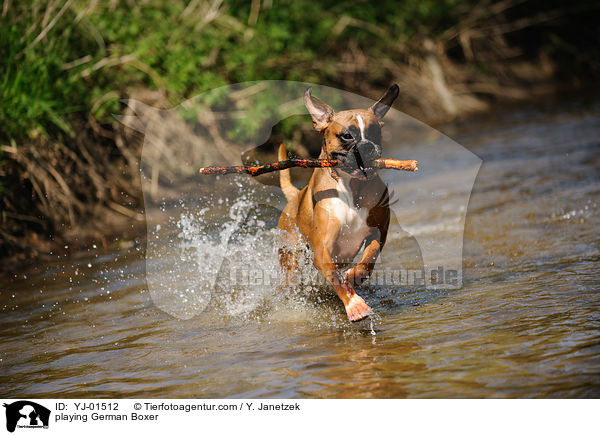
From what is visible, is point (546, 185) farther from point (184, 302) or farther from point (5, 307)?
point (5, 307)

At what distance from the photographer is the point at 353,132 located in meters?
4.46

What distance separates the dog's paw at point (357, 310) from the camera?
427cm

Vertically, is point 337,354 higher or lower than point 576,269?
lower

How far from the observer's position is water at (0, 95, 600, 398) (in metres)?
3.42

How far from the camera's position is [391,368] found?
356 centimetres

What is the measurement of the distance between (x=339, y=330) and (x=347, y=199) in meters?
0.85

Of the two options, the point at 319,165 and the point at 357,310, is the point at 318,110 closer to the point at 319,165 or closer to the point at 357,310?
the point at 319,165
